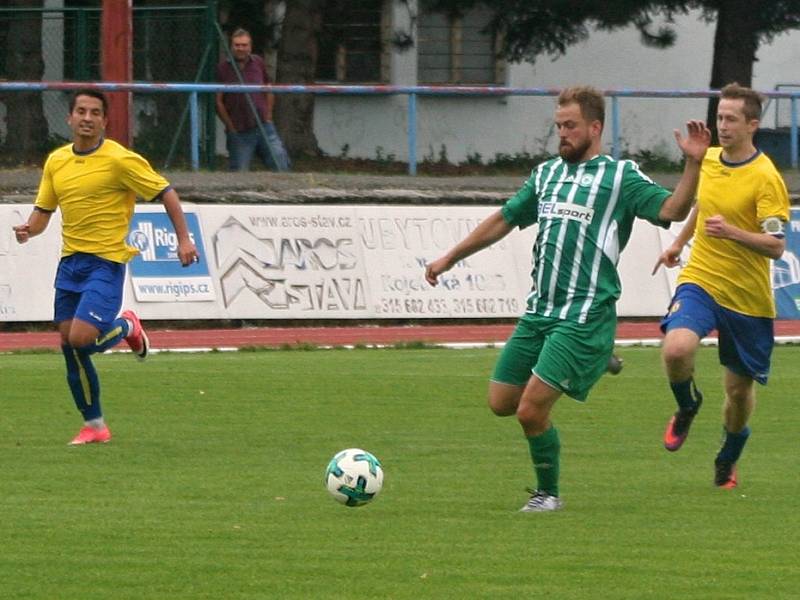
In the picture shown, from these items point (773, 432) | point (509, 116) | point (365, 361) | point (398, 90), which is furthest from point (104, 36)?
point (773, 432)

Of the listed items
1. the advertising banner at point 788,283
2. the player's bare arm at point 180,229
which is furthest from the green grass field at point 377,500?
the advertising banner at point 788,283

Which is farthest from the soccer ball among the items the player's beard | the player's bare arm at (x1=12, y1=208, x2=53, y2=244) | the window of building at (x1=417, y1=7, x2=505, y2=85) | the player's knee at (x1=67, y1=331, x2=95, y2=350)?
the window of building at (x1=417, y1=7, x2=505, y2=85)

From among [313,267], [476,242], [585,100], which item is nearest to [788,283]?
[313,267]

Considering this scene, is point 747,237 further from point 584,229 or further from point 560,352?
point 560,352

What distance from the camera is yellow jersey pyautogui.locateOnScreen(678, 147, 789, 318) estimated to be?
382 inches

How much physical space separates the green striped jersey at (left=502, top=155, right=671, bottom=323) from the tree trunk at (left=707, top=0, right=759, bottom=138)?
61.7 feet

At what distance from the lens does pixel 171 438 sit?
1177 cm

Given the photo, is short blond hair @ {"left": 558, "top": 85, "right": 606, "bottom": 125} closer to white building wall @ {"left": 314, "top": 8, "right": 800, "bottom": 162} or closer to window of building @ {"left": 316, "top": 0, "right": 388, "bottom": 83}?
white building wall @ {"left": 314, "top": 8, "right": 800, "bottom": 162}

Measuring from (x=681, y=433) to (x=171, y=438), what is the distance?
3187 mm

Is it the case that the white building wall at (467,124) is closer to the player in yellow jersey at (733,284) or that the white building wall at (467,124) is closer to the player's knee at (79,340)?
the player's knee at (79,340)

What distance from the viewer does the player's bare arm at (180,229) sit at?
11352 mm

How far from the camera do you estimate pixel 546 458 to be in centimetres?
891

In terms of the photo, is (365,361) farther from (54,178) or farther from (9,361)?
(54,178)

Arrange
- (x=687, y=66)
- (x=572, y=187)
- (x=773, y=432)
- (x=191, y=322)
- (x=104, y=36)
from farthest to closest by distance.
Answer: (x=687, y=66) → (x=104, y=36) → (x=191, y=322) → (x=773, y=432) → (x=572, y=187)
